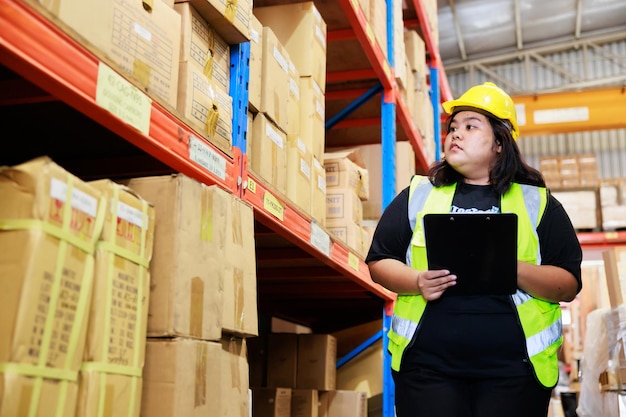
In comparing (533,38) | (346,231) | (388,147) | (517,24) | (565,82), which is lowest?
(346,231)

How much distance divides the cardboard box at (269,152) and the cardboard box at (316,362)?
1.55m

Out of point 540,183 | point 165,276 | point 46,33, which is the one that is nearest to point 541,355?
point 540,183

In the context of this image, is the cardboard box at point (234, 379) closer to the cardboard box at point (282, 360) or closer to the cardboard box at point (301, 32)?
the cardboard box at point (301, 32)

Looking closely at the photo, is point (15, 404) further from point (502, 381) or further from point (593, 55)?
point (593, 55)

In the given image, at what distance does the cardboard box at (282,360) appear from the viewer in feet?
14.6

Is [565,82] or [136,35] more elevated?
[565,82]

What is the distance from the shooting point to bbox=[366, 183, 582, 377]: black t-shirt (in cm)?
215

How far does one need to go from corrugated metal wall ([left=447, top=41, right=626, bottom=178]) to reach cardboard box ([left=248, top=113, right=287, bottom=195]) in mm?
12533

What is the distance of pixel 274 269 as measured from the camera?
446 centimetres

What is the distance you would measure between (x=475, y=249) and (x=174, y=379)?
966mm

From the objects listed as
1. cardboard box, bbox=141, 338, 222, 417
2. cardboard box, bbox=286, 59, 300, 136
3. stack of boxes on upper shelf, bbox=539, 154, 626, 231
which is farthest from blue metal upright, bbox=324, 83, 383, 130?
stack of boxes on upper shelf, bbox=539, 154, 626, 231

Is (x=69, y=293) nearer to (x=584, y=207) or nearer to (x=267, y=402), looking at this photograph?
(x=267, y=402)

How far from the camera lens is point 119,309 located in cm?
165

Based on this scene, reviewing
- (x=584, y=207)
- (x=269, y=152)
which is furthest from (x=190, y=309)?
(x=584, y=207)
